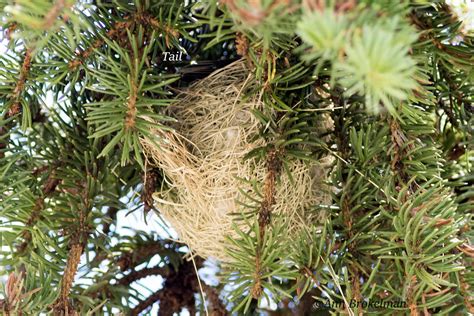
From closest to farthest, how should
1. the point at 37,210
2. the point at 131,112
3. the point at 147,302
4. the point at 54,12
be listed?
the point at 54,12
the point at 131,112
the point at 37,210
the point at 147,302

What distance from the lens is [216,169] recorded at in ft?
2.01

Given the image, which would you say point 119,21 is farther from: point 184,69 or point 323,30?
point 323,30

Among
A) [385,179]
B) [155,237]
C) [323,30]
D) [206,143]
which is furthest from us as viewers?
[155,237]

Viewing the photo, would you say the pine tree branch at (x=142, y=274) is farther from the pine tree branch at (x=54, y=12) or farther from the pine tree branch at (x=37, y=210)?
the pine tree branch at (x=54, y=12)

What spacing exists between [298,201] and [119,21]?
236 millimetres

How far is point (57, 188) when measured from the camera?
2.10ft

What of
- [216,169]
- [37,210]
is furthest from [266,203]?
[37,210]

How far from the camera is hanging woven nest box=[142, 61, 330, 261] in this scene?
1.95 ft

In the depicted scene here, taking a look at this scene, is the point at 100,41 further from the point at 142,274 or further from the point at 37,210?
the point at 142,274

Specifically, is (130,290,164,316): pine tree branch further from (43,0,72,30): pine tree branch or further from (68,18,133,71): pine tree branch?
(43,0,72,30): pine tree branch

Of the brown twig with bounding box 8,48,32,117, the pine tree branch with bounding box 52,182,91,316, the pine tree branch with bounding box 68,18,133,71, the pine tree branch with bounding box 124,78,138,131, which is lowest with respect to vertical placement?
the pine tree branch with bounding box 52,182,91,316

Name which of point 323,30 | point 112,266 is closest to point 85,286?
point 112,266

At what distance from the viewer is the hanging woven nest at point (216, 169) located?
1.95 feet

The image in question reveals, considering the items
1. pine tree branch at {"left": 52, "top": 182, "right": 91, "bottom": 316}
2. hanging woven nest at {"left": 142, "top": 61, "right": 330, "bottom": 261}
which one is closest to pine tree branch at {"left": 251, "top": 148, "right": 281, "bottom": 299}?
hanging woven nest at {"left": 142, "top": 61, "right": 330, "bottom": 261}
